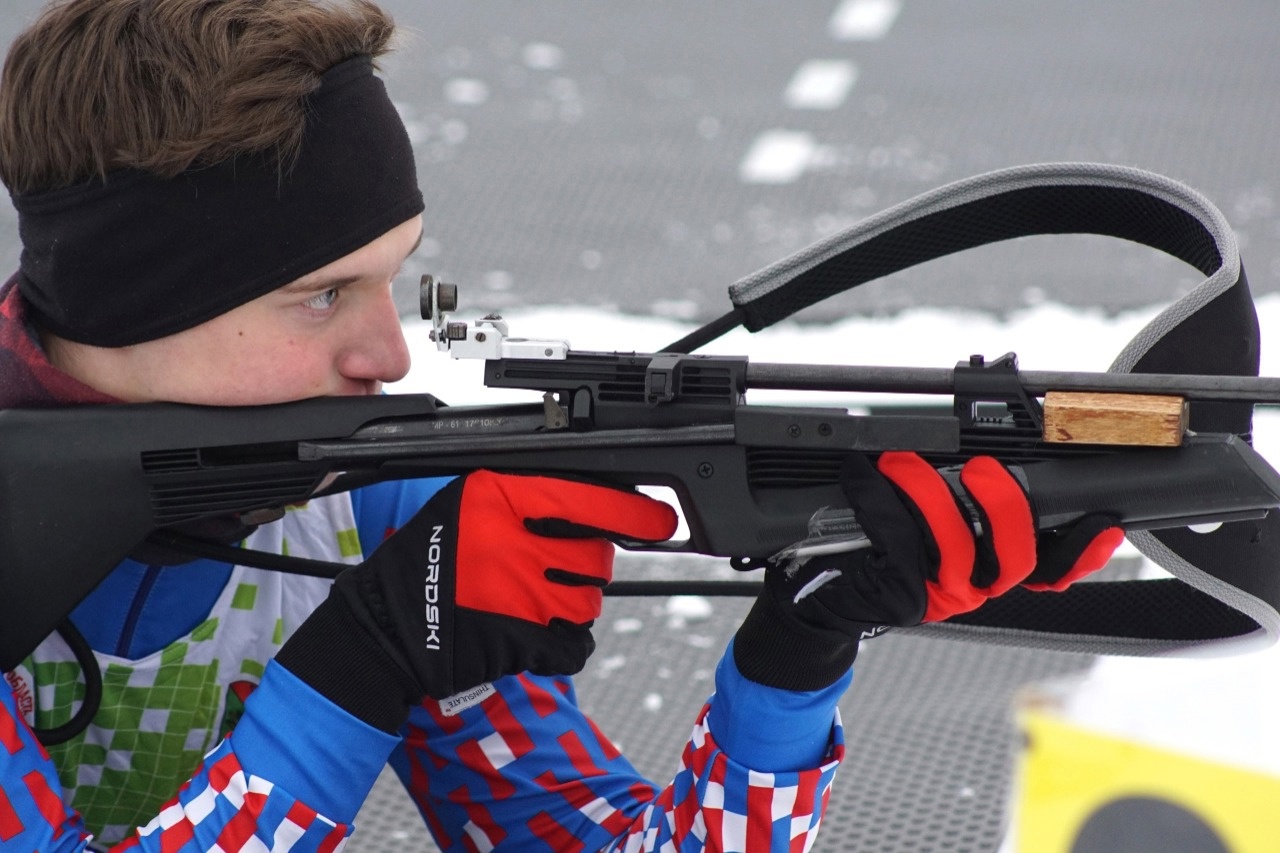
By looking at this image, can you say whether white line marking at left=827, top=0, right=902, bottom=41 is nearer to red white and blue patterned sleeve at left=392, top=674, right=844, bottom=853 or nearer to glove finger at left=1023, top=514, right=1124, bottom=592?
red white and blue patterned sleeve at left=392, top=674, right=844, bottom=853

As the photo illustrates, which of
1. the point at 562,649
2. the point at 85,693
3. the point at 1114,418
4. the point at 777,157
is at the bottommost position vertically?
the point at 777,157

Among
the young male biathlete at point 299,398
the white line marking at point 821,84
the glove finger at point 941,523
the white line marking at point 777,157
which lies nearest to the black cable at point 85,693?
the young male biathlete at point 299,398

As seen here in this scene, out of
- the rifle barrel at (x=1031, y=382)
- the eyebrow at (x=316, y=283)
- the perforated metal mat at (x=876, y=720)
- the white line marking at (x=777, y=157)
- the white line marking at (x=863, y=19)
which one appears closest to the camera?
the rifle barrel at (x=1031, y=382)

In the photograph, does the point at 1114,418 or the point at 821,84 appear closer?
the point at 1114,418

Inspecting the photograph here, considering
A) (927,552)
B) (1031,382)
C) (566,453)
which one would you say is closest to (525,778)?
(566,453)

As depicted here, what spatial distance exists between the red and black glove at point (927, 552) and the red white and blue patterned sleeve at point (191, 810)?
37 centimetres

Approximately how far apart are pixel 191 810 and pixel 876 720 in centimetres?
94

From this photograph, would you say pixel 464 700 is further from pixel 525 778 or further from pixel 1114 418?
pixel 1114 418

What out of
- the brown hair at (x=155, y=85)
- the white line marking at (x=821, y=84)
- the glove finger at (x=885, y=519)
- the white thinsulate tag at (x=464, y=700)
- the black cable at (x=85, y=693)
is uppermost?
the brown hair at (x=155, y=85)

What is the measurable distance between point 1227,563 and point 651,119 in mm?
2287

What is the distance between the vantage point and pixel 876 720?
5.67 ft

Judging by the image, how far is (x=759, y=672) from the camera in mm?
1062

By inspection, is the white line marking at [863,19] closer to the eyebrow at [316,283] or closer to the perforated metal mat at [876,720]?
the perforated metal mat at [876,720]

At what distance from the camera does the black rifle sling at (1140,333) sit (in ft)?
3.66
